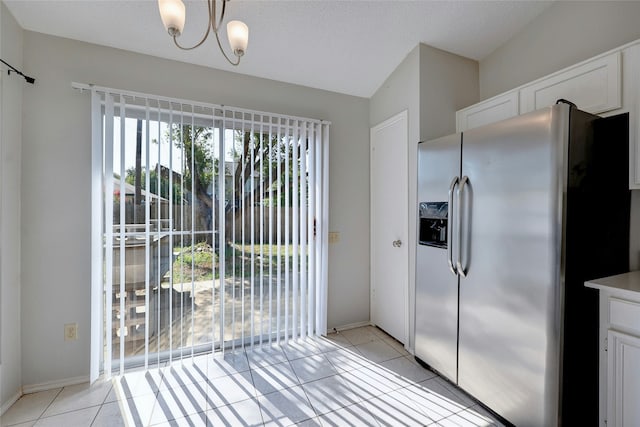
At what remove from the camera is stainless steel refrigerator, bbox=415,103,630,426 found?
1.34 meters

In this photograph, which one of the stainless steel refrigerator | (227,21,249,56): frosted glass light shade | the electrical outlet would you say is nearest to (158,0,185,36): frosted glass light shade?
(227,21,249,56): frosted glass light shade

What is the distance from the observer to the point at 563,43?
1.99 m

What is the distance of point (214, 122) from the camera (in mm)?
2248

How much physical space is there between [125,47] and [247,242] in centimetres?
168

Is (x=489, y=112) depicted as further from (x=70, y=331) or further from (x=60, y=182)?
(x=70, y=331)

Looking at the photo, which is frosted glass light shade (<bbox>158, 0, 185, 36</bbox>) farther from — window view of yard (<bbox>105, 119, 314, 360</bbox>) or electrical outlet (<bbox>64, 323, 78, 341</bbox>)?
electrical outlet (<bbox>64, 323, 78, 341</bbox>)

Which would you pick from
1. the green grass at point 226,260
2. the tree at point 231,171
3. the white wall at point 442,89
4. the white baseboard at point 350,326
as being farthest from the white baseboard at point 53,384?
the white wall at point 442,89

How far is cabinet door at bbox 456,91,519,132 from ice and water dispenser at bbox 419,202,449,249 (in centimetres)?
80

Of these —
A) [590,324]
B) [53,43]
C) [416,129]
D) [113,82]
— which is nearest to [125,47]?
[113,82]

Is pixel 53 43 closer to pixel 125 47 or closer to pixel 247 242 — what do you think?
pixel 125 47

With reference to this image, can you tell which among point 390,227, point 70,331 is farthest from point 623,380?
point 70,331

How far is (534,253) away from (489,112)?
123cm

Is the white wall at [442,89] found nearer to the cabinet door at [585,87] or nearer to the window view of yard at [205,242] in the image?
the cabinet door at [585,87]

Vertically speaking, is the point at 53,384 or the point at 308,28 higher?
the point at 308,28
